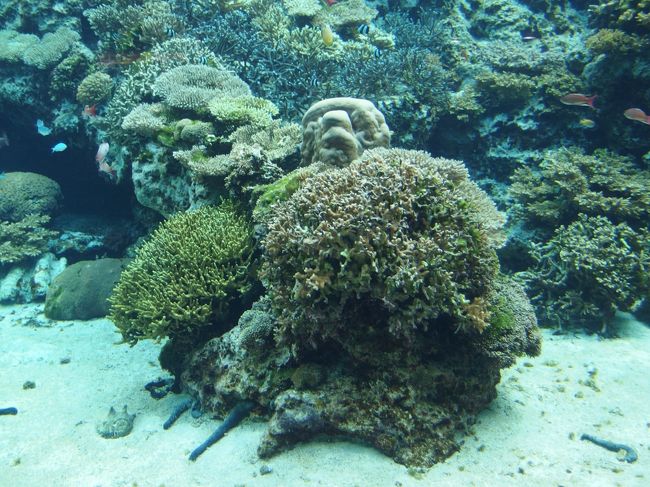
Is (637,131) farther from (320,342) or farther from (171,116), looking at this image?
(171,116)

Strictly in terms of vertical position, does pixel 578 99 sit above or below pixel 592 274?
above

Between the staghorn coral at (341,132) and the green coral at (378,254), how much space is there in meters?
0.90

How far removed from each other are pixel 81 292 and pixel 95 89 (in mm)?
3973

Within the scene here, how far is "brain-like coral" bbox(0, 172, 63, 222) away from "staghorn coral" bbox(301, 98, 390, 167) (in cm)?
698

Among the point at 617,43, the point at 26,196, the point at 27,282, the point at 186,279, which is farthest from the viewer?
the point at 26,196

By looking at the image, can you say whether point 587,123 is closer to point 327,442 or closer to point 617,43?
point 617,43

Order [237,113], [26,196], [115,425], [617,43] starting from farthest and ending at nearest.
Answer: [26,196], [617,43], [237,113], [115,425]

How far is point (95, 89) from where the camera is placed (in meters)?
8.01

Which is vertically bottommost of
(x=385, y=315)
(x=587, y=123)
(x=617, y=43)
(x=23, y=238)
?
(x=23, y=238)

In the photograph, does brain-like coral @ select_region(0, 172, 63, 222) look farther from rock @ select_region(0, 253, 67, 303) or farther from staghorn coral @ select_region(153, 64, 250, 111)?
staghorn coral @ select_region(153, 64, 250, 111)

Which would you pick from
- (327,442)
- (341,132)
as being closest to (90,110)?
(341,132)

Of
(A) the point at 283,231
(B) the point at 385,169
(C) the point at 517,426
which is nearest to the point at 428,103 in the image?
(B) the point at 385,169

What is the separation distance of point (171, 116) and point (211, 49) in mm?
2827

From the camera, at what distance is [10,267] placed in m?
8.10
